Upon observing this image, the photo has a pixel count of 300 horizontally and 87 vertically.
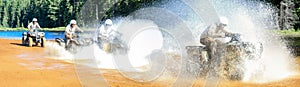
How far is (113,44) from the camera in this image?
1736cm

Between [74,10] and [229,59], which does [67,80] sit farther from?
[74,10]

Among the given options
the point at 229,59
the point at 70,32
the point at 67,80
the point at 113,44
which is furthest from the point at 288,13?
the point at 67,80

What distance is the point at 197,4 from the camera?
39875mm

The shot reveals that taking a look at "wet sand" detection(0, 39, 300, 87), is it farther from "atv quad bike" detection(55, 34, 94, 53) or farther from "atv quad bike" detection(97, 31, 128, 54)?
"atv quad bike" detection(55, 34, 94, 53)

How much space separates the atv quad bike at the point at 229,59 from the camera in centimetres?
1223

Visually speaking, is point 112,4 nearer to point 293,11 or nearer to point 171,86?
point 293,11

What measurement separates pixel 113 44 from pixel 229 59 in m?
6.10

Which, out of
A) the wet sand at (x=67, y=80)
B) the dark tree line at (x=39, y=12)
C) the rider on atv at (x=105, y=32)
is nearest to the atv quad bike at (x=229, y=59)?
the wet sand at (x=67, y=80)

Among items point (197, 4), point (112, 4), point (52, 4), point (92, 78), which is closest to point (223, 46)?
point (92, 78)

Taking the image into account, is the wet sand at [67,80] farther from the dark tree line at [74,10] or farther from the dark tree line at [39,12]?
the dark tree line at [39,12]

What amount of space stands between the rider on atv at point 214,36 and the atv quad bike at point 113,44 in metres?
4.92

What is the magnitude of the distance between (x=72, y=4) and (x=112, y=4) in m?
24.1

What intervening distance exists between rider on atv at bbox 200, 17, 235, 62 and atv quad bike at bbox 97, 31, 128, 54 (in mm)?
4915

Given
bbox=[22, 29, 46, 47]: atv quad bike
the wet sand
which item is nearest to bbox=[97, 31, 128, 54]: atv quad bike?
the wet sand
